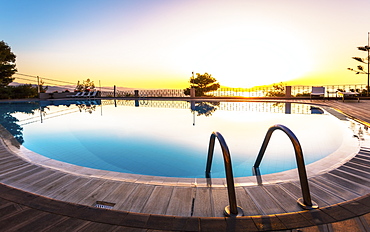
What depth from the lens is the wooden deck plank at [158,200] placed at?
6.15ft

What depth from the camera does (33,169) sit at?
284cm

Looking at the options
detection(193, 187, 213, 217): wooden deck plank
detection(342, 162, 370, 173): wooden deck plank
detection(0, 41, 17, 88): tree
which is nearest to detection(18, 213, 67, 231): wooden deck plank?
detection(193, 187, 213, 217): wooden deck plank

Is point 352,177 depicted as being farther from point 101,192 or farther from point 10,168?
point 10,168

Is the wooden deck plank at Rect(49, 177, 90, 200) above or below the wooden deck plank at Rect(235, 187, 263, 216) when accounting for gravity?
above

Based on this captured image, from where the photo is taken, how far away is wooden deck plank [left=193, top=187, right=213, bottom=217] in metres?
1.82

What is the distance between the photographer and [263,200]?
201 cm

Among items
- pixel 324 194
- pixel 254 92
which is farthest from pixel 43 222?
pixel 254 92

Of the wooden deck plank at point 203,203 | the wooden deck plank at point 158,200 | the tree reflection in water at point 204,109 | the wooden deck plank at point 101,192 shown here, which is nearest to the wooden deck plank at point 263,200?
the wooden deck plank at point 203,203

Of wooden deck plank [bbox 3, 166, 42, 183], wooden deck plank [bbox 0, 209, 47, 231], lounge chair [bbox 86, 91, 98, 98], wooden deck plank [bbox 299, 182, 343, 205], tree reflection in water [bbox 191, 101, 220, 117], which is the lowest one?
wooden deck plank [bbox 299, 182, 343, 205]

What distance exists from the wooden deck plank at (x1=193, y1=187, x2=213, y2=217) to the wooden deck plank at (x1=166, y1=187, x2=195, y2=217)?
0.17ft

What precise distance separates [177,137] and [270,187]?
411cm

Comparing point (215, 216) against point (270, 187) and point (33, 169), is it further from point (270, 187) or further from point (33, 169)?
point (33, 169)

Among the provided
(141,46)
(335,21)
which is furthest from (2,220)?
(141,46)

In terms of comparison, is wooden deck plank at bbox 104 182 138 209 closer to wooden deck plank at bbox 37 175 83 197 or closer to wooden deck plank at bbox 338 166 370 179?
wooden deck plank at bbox 37 175 83 197
